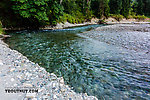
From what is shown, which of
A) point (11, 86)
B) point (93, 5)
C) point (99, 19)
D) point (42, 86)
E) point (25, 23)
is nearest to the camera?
point (11, 86)

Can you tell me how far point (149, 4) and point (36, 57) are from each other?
334ft

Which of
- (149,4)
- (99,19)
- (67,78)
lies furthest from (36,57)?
(149,4)

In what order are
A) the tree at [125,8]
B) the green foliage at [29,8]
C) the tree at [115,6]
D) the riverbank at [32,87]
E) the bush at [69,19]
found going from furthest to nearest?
the tree at [125,8]
the tree at [115,6]
the bush at [69,19]
the green foliage at [29,8]
the riverbank at [32,87]

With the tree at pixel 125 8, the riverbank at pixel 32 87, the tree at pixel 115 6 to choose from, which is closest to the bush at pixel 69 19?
the riverbank at pixel 32 87

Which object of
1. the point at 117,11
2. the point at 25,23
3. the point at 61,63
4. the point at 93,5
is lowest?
the point at 61,63

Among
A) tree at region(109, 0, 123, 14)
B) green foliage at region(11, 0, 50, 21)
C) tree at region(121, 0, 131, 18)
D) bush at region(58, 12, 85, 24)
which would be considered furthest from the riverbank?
tree at region(121, 0, 131, 18)

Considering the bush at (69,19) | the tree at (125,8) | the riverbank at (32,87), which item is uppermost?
the tree at (125,8)

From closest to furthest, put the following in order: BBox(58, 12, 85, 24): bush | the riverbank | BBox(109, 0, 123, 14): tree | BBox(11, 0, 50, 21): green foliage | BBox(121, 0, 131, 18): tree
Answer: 1. the riverbank
2. BBox(11, 0, 50, 21): green foliage
3. BBox(58, 12, 85, 24): bush
4. BBox(109, 0, 123, 14): tree
5. BBox(121, 0, 131, 18): tree

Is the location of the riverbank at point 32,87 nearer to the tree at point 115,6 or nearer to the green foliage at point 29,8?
the green foliage at point 29,8

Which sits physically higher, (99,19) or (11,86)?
(99,19)

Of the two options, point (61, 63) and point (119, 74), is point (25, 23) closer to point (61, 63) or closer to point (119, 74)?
point (61, 63)

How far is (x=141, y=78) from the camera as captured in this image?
5.26 m

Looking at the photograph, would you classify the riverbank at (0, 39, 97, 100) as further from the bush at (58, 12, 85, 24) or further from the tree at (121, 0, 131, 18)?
the tree at (121, 0, 131, 18)

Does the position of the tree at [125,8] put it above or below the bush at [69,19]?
above
